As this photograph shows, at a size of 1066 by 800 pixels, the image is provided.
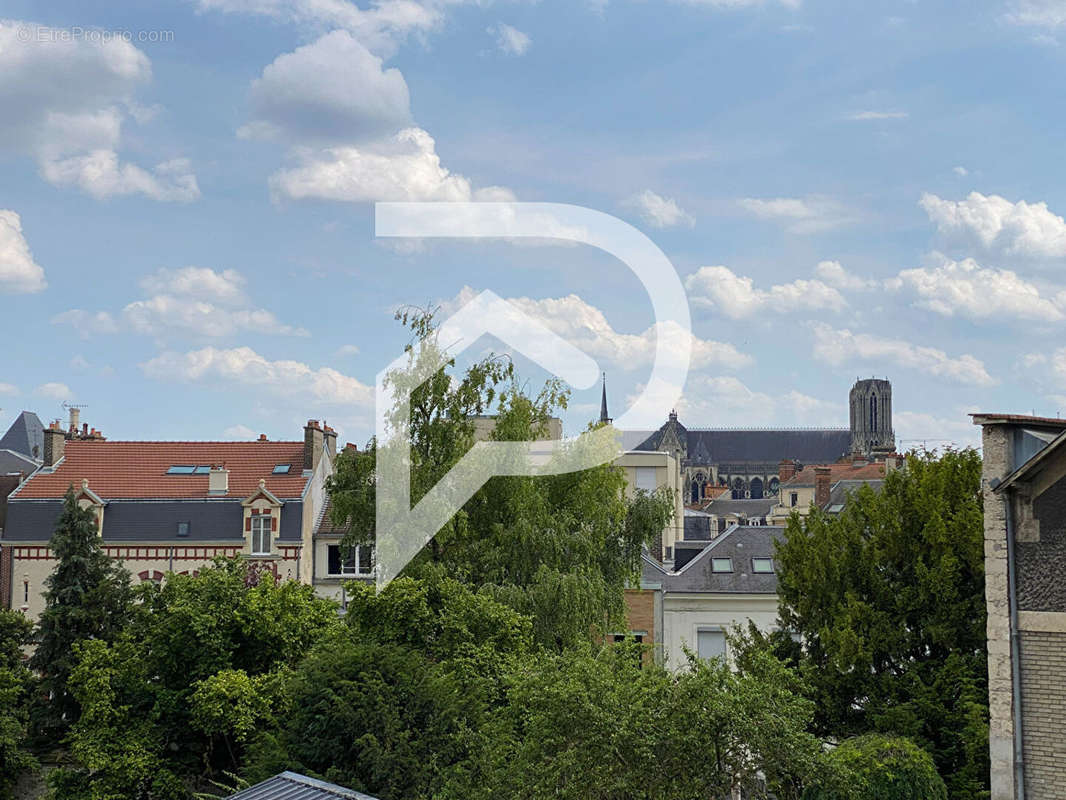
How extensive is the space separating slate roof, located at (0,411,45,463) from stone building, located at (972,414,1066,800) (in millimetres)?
68577

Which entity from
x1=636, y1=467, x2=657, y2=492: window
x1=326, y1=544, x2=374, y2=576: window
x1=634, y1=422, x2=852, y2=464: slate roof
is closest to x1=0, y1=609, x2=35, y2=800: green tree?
x1=326, y1=544, x2=374, y2=576: window

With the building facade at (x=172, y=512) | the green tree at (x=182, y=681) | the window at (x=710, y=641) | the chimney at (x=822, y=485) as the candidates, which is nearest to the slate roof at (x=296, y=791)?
the green tree at (x=182, y=681)

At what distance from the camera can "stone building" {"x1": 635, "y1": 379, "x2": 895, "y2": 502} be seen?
494 feet

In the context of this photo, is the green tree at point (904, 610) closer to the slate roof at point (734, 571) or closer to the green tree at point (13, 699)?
the slate roof at point (734, 571)

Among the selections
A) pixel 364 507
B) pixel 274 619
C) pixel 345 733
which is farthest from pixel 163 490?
pixel 345 733

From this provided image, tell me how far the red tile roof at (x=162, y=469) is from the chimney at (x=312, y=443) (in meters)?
0.47

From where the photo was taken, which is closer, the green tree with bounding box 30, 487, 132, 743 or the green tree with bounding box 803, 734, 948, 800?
the green tree with bounding box 803, 734, 948, 800

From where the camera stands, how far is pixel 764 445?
158 metres

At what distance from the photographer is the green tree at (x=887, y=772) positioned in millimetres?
15719

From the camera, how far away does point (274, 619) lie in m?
22.0

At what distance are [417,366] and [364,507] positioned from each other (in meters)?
3.57

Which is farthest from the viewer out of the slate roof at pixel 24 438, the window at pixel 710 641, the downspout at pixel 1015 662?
the slate roof at pixel 24 438

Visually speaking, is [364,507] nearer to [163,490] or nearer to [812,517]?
[812,517]

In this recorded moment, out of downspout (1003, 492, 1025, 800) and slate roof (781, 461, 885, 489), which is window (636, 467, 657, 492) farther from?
downspout (1003, 492, 1025, 800)
